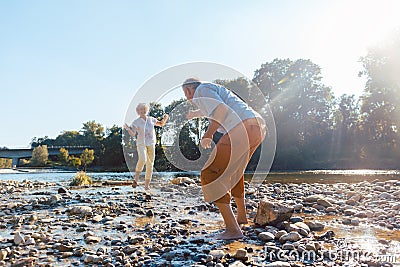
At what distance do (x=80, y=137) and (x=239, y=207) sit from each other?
93723 mm

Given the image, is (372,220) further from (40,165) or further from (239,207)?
(40,165)

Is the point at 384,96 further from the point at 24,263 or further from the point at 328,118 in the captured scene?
the point at 24,263

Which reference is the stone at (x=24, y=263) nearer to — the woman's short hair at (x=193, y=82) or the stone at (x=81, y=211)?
the woman's short hair at (x=193, y=82)

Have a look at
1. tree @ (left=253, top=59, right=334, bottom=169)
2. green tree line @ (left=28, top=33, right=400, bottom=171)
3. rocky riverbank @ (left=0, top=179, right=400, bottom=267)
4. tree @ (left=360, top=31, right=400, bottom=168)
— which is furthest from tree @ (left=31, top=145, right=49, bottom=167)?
rocky riverbank @ (left=0, top=179, right=400, bottom=267)

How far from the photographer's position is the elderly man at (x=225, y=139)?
3.75m

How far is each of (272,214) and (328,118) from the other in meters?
49.0

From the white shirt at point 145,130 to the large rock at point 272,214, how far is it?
5.06 meters

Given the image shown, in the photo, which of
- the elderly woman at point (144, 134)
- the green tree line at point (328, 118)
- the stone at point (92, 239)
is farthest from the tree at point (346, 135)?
the stone at point (92, 239)

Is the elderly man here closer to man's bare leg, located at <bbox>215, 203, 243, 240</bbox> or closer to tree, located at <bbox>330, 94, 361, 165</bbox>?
man's bare leg, located at <bbox>215, 203, 243, 240</bbox>

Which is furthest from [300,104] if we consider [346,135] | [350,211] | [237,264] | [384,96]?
[237,264]

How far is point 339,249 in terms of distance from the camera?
328cm

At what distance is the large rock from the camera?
4340mm

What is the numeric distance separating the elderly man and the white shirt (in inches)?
198

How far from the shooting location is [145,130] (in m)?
8.82
